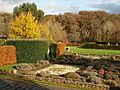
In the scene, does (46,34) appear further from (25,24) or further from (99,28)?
(99,28)

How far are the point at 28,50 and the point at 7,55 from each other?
280 centimetres

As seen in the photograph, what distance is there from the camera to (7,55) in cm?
2498

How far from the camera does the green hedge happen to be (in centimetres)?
2678

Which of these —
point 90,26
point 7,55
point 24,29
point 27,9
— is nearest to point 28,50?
point 7,55

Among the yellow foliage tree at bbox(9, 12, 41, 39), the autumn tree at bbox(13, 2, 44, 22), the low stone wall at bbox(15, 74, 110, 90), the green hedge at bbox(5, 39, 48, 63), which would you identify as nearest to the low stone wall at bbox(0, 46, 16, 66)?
the green hedge at bbox(5, 39, 48, 63)

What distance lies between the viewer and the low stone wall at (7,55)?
24.1 m

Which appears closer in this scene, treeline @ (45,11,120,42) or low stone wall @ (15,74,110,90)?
low stone wall @ (15,74,110,90)

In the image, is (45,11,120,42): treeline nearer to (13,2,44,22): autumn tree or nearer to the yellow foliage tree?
(13,2,44,22): autumn tree

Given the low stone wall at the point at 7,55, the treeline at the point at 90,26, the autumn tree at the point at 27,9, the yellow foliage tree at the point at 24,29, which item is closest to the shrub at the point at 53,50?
the low stone wall at the point at 7,55

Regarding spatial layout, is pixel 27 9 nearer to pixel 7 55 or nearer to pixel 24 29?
pixel 24 29

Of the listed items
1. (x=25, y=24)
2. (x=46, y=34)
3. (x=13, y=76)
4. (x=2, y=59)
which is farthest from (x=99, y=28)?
(x=13, y=76)

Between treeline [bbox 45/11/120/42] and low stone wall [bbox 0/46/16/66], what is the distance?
5957cm

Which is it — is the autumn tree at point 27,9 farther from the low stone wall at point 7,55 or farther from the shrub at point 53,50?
→ the low stone wall at point 7,55

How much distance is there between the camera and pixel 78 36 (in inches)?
3445
